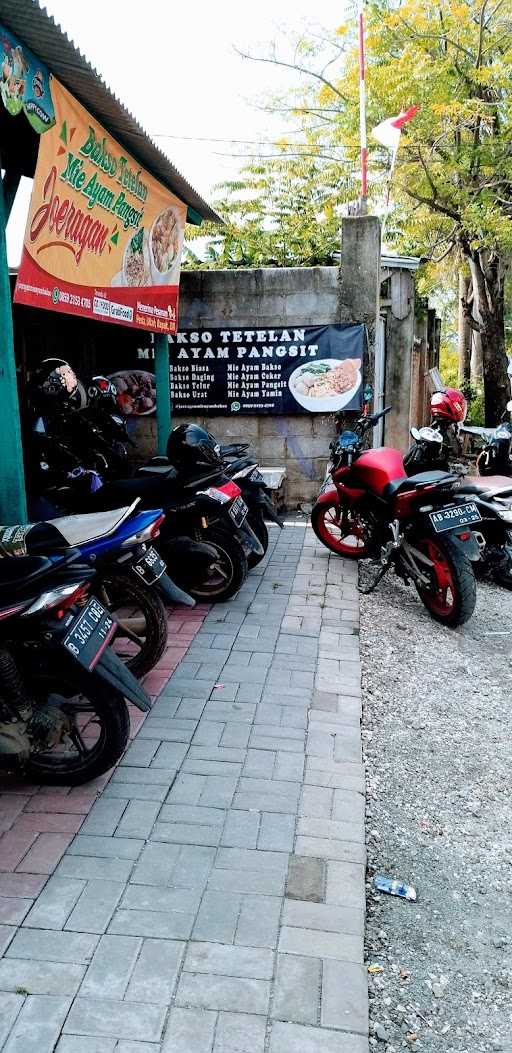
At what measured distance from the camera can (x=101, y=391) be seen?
7.11 m

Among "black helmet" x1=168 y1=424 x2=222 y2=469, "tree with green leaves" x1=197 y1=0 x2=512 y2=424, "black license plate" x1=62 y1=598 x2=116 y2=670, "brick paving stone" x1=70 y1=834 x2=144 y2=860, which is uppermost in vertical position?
"tree with green leaves" x1=197 y1=0 x2=512 y2=424

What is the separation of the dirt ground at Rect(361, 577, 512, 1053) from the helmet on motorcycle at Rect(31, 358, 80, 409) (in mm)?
2663

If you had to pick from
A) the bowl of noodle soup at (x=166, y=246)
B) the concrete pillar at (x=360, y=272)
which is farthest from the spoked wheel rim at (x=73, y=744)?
the concrete pillar at (x=360, y=272)

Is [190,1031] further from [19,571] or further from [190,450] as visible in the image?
[190,450]

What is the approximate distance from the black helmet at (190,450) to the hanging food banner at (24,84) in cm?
208

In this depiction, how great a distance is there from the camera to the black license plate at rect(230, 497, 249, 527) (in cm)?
554

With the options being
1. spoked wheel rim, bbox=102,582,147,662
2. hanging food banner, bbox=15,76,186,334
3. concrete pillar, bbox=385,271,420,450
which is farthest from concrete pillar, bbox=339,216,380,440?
spoked wheel rim, bbox=102,582,147,662

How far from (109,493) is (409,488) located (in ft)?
6.82

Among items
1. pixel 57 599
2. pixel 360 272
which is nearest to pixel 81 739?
pixel 57 599

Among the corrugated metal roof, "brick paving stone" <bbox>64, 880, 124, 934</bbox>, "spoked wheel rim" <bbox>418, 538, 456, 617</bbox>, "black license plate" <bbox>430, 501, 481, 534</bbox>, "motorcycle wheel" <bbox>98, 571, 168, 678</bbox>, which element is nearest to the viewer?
"brick paving stone" <bbox>64, 880, 124, 934</bbox>

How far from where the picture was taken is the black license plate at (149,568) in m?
4.11

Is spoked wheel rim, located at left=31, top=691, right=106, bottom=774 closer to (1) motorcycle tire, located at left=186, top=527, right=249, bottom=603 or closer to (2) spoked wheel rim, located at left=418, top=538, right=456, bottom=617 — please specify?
(1) motorcycle tire, located at left=186, top=527, right=249, bottom=603

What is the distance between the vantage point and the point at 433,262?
52.2ft

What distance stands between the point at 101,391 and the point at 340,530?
2.49 meters
